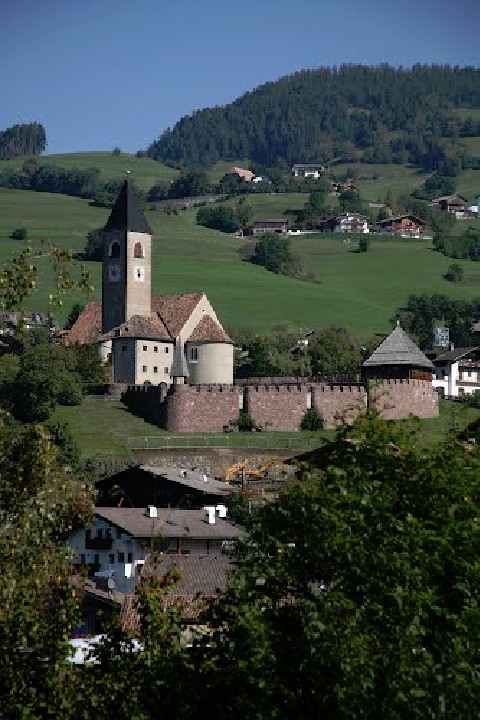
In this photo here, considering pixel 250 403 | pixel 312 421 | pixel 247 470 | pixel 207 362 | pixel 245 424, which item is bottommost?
pixel 247 470

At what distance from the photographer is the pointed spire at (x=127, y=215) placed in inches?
4227

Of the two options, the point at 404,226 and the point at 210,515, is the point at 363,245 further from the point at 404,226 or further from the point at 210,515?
the point at 210,515

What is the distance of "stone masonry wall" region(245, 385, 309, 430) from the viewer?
3661 inches

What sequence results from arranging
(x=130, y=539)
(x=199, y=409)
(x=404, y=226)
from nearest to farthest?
(x=130, y=539) < (x=199, y=409) < (x=404, y=226)

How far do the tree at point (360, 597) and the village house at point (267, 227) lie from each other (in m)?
152

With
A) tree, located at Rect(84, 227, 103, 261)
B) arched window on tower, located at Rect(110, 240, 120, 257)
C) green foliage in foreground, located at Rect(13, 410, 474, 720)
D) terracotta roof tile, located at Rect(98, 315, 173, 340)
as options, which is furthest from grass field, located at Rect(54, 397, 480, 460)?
green foliage in foreground, located at Rect(13, 410, 474, 720)

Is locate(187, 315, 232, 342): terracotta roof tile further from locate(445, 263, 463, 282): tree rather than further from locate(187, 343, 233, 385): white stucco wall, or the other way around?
locate(445, 263, 463, 282): tree

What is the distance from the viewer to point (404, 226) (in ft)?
627

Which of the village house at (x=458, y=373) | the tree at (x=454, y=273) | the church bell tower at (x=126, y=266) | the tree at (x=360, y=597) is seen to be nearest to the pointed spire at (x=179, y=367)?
the church bell tower at (x=126, y=266)

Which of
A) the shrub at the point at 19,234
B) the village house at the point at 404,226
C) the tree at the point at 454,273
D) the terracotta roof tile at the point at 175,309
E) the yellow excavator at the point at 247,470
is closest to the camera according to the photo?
the yellow excavator at the point at 247,470

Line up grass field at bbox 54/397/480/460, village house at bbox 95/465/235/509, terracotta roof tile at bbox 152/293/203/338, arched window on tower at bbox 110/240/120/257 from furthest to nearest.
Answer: arched window on tower at bbox 110/240/120/257 < terracotta roof tile at bbox 152/293/203/338 < grass field at bbox 54/397/480/460 < village house at bbox 95/465/235/509

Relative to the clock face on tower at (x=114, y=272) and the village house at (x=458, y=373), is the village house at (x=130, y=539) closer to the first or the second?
the clock face on tower at (x=114, y=272)

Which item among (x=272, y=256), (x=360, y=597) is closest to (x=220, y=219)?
(x=272, y=256)

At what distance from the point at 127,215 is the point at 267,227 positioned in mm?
77348
